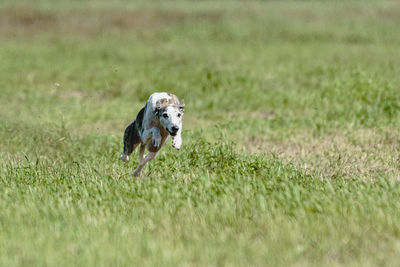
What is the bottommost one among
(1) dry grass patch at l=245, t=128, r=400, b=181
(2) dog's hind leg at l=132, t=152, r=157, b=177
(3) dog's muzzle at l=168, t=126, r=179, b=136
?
(1) dry grass patch at l=245, t=128, r=400, b=181

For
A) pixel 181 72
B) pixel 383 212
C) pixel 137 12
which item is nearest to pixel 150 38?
pixel 137 12

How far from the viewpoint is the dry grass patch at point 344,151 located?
8828 millimetres

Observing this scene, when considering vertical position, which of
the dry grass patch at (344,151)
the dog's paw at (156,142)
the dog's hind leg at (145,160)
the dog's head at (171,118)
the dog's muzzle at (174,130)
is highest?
the dog's head at (171,118)

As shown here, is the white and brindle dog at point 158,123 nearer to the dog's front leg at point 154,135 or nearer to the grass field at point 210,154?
the dog's front leg at point 154,135

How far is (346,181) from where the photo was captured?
775cm

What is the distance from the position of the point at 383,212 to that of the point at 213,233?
1.86 metres

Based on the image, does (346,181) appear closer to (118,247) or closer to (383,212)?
(383,212)

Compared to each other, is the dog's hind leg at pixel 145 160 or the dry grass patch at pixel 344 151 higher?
the dog's hind leg at pixel 145 160

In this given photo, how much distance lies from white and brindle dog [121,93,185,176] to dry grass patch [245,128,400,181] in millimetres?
2346

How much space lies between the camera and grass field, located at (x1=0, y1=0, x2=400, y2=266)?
5.79 meters

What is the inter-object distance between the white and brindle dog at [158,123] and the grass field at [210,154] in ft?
1.76

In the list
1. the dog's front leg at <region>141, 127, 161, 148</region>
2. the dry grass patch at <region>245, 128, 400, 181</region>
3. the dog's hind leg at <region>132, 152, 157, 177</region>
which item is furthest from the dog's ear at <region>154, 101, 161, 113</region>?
the dry grass patch at <region>245, 128, 400, 181</region>

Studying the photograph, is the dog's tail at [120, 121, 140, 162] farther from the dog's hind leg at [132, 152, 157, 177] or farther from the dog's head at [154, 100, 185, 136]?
the dog's head at [154, 100, 185, 136]

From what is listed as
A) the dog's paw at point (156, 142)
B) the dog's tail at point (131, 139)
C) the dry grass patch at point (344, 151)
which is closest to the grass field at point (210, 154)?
the dry grass patch at point (344, 151)
